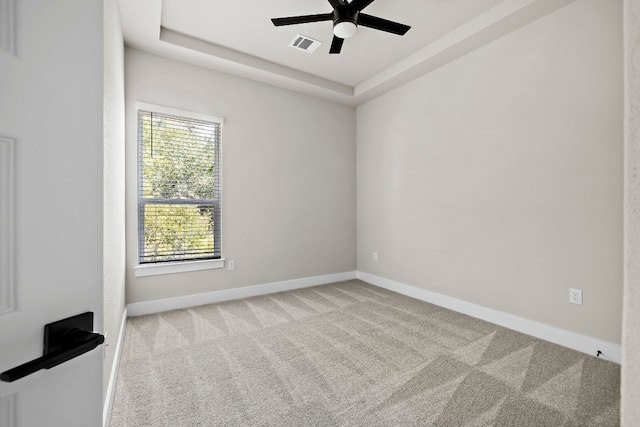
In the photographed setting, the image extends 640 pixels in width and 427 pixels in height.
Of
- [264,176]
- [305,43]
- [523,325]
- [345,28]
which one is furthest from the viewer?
[264,176]

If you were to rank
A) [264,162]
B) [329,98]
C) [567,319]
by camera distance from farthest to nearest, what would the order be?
[329,98]
[264,162]
[567,319]

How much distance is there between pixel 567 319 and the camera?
243 centimetres

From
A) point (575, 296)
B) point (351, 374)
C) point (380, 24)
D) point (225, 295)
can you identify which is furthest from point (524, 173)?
point (225, 295)

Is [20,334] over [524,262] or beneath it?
over

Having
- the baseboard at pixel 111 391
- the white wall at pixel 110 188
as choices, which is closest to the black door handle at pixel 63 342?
the white wall at pixel 110 188

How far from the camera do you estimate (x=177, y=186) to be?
129 inches

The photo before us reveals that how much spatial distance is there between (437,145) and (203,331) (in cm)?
316

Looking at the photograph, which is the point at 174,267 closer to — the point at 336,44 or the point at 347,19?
the point at 336,44

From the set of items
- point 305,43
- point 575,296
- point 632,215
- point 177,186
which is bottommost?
point 575,296

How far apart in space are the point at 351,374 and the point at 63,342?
5.85 ft

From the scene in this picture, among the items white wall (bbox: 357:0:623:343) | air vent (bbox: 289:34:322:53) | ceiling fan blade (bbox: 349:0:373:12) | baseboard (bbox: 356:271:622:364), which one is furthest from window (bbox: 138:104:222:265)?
baseboard (bbox: 356:271:622:364)

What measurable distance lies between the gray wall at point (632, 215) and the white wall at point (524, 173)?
2.34 m

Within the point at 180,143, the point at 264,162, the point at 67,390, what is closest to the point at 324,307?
the point at 264,162

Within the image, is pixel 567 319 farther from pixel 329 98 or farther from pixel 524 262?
pixel 329 98
